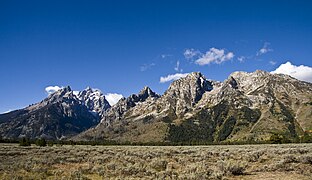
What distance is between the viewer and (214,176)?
1691 cm

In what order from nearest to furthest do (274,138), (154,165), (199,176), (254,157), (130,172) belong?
(199,176), (130,172), (154,165), (254,157), (274,138)

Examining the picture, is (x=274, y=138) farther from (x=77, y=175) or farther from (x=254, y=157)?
(x=77, y=175)

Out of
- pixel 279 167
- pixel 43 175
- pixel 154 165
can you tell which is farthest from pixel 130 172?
pixel 279 167

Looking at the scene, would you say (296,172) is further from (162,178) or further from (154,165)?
(154,165)

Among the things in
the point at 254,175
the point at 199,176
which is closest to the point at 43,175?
the point at 199,176

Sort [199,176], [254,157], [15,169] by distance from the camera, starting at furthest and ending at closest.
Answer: [254,157], [15,169], [199,176]

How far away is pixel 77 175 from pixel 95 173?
8.81 ft

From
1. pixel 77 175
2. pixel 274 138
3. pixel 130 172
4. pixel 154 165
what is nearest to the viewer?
pixel 77 175

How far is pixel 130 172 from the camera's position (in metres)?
19.5

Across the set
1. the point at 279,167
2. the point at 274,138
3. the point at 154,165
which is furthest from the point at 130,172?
the point at 274,138

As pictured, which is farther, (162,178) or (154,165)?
(154,165)

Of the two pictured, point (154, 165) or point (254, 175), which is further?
point (154, 165)

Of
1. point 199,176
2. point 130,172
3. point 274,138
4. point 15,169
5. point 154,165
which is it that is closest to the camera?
point 199,176

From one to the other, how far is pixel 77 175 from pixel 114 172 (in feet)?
9.08
